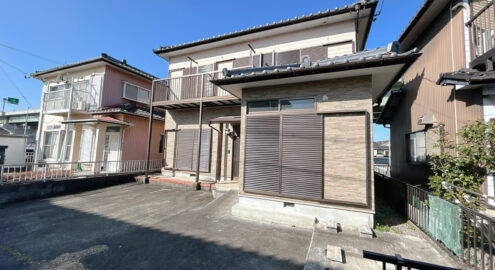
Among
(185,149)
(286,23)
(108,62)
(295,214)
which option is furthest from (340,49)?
(108,62)

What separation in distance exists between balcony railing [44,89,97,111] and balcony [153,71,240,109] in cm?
Result: 533

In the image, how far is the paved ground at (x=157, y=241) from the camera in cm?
325

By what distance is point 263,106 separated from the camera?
18.2 ft

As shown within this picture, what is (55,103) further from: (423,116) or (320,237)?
(423,116)

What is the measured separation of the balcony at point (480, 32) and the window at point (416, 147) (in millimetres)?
2585

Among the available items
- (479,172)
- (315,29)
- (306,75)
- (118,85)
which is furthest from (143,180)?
(479,172)

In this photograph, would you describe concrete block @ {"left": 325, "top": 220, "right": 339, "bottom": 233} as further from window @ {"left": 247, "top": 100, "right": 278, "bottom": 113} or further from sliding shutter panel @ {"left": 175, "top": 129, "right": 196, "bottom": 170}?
sliding shutter panel @ {"left": 175, "top": 129, "right": 196, "bottom": 170}

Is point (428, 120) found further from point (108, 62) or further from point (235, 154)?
point (108, 62)

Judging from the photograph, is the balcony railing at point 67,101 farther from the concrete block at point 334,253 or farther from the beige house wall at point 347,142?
the concrete block at point 334,253

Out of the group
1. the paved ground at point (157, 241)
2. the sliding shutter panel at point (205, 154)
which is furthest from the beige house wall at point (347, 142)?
the sliding shutter panel at point (205, 154)

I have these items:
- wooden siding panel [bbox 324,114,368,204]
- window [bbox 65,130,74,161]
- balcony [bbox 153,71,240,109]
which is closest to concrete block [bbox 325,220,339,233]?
wooden siding panel [bbox 324,114,368,204]

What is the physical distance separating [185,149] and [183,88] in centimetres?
308

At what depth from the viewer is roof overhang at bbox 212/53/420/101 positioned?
4.00 metres

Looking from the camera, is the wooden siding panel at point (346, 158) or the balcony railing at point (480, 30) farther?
the balcony railing at point (480, 30)
